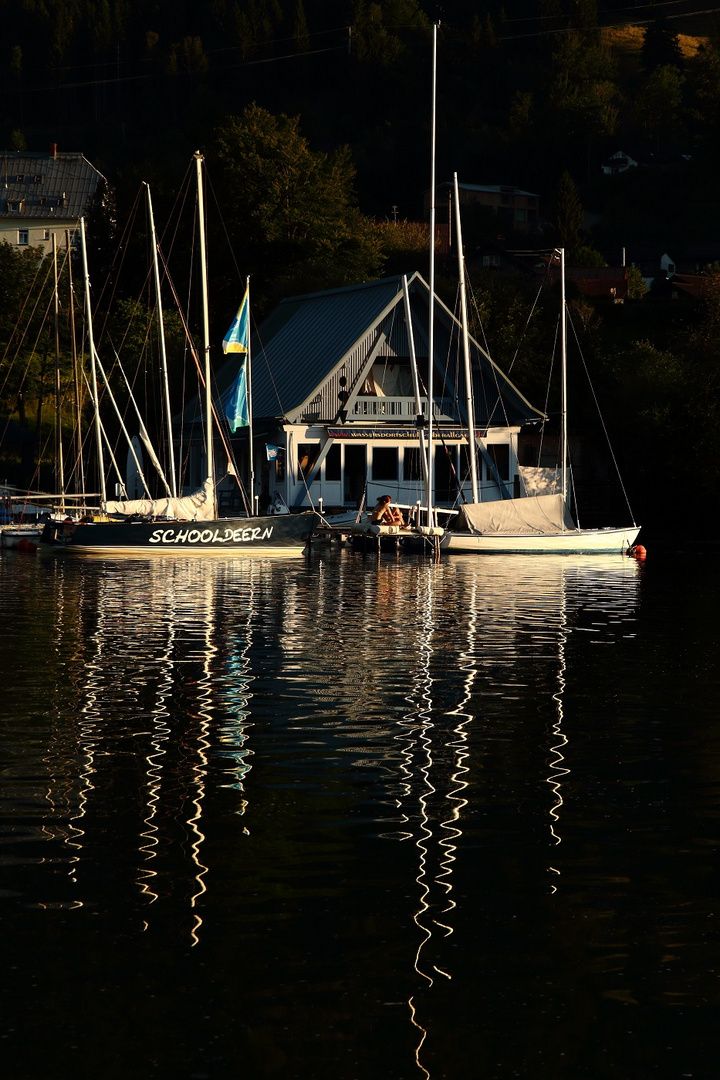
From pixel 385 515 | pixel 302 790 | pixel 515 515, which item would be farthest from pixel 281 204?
pixel 302 790

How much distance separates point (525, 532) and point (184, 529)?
1091 centimetres

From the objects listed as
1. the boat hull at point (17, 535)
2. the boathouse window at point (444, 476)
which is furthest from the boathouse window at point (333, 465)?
the boat hull at point (17, 535)

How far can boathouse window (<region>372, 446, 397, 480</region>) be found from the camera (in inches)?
2205

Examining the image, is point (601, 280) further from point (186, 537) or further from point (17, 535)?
point (186, 537)

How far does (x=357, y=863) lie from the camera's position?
9.57 meters

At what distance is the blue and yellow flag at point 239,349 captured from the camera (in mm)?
44125

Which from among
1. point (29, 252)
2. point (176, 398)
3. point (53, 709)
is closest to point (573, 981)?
point (53, 709)

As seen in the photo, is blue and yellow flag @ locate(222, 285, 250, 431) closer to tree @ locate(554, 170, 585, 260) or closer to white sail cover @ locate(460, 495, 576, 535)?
white sail cover @ locate(460, 495, 576, 535)

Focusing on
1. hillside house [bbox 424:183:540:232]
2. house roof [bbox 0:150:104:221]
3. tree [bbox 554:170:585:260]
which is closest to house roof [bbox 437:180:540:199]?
hillside house [bbox 424:183:540:232]

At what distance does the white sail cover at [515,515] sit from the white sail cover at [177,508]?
26.6ft

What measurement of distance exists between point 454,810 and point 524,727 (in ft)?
12.3

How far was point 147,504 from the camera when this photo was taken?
41469 mm

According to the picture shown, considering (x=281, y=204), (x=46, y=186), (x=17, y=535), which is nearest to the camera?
(x=17, y=535)

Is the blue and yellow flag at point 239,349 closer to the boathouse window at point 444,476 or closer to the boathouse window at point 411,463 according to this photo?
the boathouse window at point 411,463
